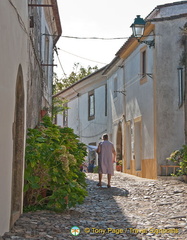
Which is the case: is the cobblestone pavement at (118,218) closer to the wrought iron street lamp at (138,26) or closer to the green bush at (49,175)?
the green bush at (49,175)

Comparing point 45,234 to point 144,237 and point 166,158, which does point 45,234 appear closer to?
point 144,237

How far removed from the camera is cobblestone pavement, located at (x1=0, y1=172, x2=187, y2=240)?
661cm

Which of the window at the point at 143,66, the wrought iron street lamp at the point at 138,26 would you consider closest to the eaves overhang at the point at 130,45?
the window at the point at 143,66

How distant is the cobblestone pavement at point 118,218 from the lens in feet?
21.7

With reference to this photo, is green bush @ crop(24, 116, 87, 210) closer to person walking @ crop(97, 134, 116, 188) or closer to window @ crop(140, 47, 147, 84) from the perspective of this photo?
person walking @ crop(97, 134, 116, 188)

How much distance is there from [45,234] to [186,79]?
9.13 meters

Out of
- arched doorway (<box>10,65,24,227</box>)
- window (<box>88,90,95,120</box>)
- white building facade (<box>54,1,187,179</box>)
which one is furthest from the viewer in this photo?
window (<box>88,90,95,120</box>)

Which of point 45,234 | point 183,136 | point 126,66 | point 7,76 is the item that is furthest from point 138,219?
point 126,66

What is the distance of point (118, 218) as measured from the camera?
8.41m

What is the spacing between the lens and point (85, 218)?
8172mm

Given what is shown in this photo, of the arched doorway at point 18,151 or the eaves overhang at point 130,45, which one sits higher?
the eaves overhang at point 130,45

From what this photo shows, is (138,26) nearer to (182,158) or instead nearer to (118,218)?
(182,158)

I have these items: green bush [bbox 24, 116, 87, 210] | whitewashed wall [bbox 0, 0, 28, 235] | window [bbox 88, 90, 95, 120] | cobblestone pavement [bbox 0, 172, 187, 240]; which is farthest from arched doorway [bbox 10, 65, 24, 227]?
window [bbox 88, 90, 95, 120]

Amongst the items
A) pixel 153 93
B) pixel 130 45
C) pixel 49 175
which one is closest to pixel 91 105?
pixel 130 45
